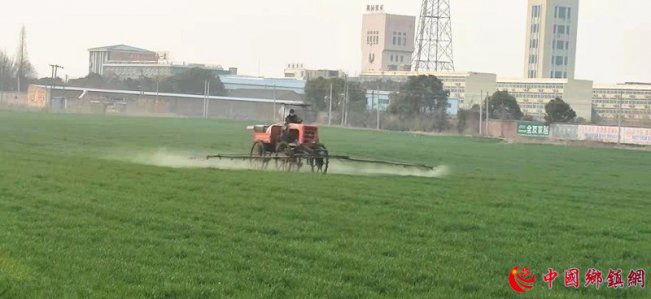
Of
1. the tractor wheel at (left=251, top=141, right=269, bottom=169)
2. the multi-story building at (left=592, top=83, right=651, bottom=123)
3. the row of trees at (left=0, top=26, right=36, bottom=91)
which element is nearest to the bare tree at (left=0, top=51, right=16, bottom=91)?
the row of trees at (left=0, top=26, right=36, bottom=91)

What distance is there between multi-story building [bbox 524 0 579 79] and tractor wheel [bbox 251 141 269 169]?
495ft

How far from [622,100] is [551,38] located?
41131 mm

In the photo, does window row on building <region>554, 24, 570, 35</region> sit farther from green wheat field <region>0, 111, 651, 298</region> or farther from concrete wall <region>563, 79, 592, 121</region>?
green wheat field <region>0, 111, 651, 298</region>

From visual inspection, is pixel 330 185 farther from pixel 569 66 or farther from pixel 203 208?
pixel 569 66

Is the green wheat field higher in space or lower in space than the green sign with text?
lower

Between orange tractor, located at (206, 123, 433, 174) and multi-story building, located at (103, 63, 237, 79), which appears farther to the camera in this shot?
multi-story building, located at (103, 63, 237, 79)

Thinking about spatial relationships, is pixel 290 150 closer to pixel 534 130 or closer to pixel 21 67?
pixel 534 130

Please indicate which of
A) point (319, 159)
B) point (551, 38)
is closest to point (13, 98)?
point (551, 38)

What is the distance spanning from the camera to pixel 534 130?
276ft

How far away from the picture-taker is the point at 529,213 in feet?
62.2

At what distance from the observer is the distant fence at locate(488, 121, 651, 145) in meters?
77.3

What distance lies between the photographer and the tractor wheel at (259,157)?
105ft

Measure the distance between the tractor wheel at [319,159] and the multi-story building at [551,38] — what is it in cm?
15251

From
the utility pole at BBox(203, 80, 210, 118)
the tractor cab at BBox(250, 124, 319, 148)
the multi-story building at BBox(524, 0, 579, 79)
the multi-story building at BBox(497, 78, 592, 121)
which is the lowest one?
the tractor cab at BBox(250, 124, 319, 148)
